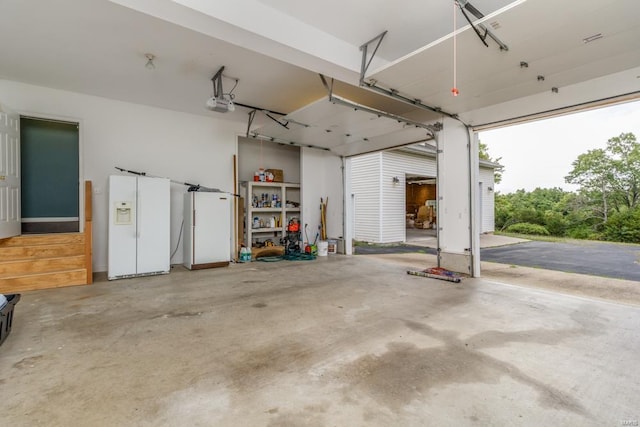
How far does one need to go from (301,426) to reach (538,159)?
20.8m

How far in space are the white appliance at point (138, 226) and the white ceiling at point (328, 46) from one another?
6.39 ft

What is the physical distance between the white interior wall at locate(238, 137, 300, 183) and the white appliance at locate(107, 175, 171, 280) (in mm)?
2562

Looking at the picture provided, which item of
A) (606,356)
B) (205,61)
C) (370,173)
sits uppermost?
(205,61)

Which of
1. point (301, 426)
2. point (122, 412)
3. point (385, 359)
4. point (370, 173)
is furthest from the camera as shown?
point (370, 173)

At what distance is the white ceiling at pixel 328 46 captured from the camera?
2.84m

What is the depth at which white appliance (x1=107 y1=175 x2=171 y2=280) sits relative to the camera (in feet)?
17.6

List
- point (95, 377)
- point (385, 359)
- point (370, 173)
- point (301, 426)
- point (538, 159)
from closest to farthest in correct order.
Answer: point (301, 426) < point (95, 377) < point (385, 359) < point (370, 173) < point (538, 159)

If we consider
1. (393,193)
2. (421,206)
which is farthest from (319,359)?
(421,206)

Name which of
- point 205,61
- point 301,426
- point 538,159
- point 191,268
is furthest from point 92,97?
point 538,159

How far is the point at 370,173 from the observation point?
35.5 feet

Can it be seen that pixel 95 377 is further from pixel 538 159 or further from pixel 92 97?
pixel 538 159

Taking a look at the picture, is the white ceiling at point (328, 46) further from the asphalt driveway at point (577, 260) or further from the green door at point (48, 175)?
the asphalt driveway at point (577, 260)

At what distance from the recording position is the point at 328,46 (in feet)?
12.3

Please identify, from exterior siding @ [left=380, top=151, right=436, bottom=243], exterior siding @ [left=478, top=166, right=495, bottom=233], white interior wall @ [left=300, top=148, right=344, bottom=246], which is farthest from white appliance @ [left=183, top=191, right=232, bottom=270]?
exterior siding @ [left=478, top=166, right=495, bottom=233]
